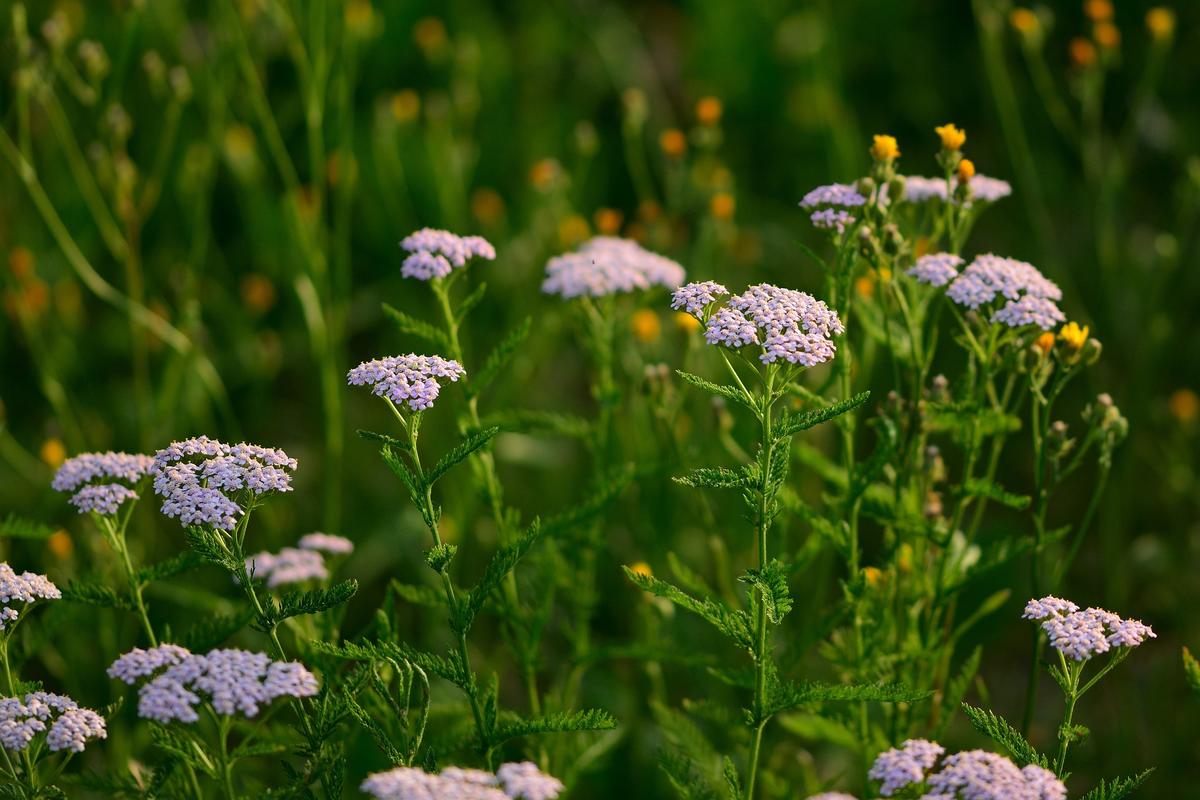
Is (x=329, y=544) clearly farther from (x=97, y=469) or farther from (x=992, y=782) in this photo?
(x=992, y=782)

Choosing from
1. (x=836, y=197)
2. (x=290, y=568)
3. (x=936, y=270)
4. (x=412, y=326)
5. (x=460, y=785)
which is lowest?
(x=290, y=568)

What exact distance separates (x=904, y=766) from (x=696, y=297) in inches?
33.1

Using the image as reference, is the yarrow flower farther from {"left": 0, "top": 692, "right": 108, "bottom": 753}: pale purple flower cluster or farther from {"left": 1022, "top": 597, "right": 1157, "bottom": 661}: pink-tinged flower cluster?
{"left": 1022, "top": 597, "right": 1157, "bottom": 661}: pink-tinged flower cluster

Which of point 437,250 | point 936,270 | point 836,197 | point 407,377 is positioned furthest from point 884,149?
point 407,377

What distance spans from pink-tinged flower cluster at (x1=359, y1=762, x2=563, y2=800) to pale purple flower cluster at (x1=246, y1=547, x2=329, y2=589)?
945mm

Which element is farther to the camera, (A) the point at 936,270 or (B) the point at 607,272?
(B) the point at 607,272

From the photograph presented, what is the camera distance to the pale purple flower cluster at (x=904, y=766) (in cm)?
189

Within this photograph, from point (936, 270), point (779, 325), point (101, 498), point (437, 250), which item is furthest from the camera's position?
point (437, 250)

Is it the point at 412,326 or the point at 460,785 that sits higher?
the point at 412,326

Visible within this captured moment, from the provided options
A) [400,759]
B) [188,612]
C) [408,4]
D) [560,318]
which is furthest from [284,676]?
[408,4]

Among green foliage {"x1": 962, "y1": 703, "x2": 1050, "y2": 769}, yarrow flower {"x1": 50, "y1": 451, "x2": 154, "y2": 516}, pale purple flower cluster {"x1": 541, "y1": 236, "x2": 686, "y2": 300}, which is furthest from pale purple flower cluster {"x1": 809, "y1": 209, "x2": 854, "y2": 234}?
yarrow flower {"x1": 50, "y1": 451, "x2": 154, "y2": 516}

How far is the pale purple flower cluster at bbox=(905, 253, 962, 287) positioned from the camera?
2.51m

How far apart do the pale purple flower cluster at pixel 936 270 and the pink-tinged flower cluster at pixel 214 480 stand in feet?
4.14

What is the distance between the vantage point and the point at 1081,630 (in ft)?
6.79
